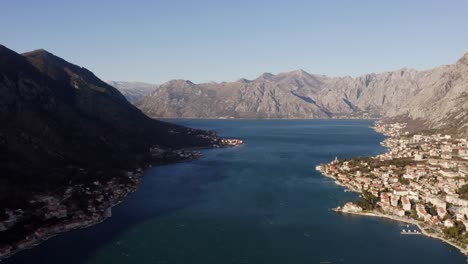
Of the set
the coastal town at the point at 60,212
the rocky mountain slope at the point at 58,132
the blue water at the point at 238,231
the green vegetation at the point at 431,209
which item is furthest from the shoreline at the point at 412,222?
the rocky mountain slope at the point at 58,132

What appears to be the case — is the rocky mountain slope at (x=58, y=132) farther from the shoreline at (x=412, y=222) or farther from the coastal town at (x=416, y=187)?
the coastal town at (x=416, y=187)

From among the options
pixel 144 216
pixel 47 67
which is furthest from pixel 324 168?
pixel 47 67

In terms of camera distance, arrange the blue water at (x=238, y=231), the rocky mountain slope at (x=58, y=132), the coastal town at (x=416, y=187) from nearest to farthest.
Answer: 1. the blue water at (x=238, y=231)
2. the coastal town at (x=416, y=187)
3. the rocky mountain slope at (x=58, y=132)

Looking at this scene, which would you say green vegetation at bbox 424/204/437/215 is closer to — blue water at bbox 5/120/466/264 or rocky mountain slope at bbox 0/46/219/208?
blue water at bbox 5/120/466/264

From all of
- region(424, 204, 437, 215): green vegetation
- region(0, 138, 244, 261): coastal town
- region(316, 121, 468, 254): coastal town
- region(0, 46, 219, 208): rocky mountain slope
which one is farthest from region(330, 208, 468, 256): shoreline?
region(0, 46, 219, 208): rocky mountain slope

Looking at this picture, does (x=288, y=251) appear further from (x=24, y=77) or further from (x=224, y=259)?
(x=24, y=77)

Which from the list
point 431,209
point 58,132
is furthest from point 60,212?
point 431,209

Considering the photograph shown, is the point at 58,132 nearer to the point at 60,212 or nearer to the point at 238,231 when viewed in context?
the point at 60,212
